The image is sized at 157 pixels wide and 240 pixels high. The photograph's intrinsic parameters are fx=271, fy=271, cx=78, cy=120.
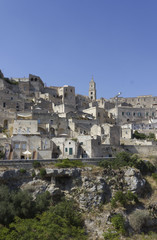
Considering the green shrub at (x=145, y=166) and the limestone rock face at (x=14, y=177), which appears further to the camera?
the green shrub at (x=145, y=166)

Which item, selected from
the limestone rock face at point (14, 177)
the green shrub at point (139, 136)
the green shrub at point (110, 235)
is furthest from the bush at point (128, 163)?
the green shrub at point (139, 136)

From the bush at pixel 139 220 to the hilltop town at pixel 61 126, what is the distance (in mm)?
10757

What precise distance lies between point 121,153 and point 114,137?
443 cm

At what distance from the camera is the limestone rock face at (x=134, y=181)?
36.4 meters

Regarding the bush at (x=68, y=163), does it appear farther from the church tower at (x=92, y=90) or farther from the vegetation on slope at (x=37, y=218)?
the church tower at (x=92, y=90)

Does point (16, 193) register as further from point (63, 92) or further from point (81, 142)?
point (63, 92)

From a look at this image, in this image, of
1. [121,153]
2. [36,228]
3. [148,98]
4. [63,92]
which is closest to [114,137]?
[121,153]

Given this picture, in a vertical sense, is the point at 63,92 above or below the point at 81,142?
above

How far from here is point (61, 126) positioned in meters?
49.4

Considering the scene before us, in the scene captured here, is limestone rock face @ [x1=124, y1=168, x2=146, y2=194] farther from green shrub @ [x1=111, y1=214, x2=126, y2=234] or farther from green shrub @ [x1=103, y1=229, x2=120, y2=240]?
green shrub @ [x1=103, y1=229, x2=120, y2=240]

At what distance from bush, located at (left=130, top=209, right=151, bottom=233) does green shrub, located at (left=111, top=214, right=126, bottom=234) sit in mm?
1643

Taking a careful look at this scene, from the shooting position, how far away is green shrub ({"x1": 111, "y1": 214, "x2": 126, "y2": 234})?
30.7m

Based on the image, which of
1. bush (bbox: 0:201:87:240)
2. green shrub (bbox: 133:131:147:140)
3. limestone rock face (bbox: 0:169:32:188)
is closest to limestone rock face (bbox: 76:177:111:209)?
bush (bbox: 0:201:87:240)

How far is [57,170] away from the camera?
3538 centimetres
